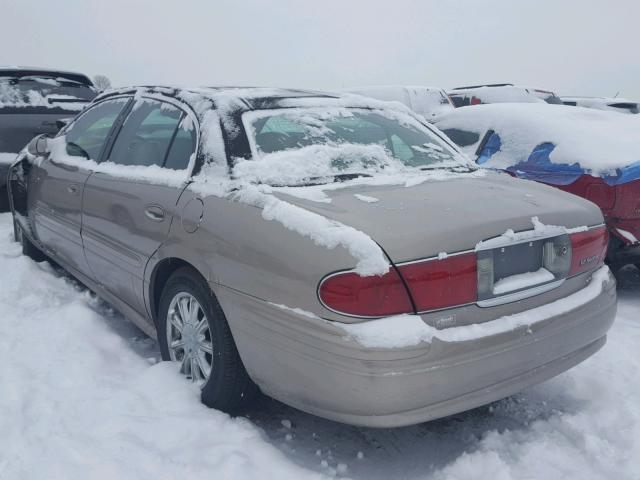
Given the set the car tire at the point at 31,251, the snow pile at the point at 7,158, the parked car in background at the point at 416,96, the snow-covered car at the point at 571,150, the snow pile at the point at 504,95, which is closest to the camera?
the snow-covered car at the point at 571,150

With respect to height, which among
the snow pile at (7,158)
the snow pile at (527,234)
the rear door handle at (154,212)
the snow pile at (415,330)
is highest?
the snow pile at (527,234)

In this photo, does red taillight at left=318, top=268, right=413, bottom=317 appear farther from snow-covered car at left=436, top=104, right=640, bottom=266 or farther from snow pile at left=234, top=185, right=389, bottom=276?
snow-covered car at left=436, top=104, right=640, bottom=266

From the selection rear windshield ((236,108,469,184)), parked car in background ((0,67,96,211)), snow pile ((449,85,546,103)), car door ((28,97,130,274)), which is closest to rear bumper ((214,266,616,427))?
rear windshield ((236,108,469,184))

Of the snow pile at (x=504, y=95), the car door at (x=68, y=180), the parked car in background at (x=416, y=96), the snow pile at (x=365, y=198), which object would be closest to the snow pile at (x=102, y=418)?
the car door at (x=68, y=180)

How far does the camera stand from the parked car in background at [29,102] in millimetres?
6555

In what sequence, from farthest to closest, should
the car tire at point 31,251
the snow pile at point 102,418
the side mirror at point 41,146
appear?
the car tire at point 31,251
the side mirror at point 41,146
the snow pile at point 102,418

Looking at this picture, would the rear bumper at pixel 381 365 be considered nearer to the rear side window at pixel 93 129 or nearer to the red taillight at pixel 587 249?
the red taillight at pixel 587 249

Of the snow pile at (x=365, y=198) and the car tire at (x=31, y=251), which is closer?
the snow pile at (x=365, y=198)

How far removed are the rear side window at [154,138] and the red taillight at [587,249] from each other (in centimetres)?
179

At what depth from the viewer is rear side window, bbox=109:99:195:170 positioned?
2.98 m

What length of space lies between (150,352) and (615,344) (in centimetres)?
265

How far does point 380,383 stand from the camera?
2.00 metres

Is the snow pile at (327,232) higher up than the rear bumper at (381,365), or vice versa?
the snow pile at (327,232)

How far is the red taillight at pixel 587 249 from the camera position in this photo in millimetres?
2531
